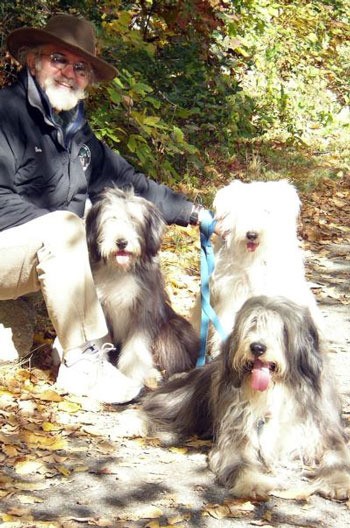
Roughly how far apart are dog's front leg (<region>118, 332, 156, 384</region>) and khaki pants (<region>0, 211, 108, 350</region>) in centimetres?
29

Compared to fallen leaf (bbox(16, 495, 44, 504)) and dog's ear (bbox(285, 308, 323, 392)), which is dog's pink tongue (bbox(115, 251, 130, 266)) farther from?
fallen leaf (bbox(16, 495, 44, 504))

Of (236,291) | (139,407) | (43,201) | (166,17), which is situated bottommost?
(139,407)

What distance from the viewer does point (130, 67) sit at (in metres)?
8.05

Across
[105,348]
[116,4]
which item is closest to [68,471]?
[105,348]

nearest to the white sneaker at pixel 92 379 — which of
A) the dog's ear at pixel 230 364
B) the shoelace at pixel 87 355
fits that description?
the shoelace at pixel 87 355

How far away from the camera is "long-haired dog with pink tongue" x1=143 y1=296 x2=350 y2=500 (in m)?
3.40

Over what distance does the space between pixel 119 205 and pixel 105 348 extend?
83 cm

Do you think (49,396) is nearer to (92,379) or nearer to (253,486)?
(92,379)

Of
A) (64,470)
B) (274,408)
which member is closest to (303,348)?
(274,408)

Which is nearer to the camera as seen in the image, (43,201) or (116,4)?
(43,201)

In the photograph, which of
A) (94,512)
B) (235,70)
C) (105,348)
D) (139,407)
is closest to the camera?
(94,512)

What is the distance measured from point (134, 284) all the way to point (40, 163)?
856mm

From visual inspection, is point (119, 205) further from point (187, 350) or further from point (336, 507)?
point (336, 507)

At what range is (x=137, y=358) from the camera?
15.3ft
